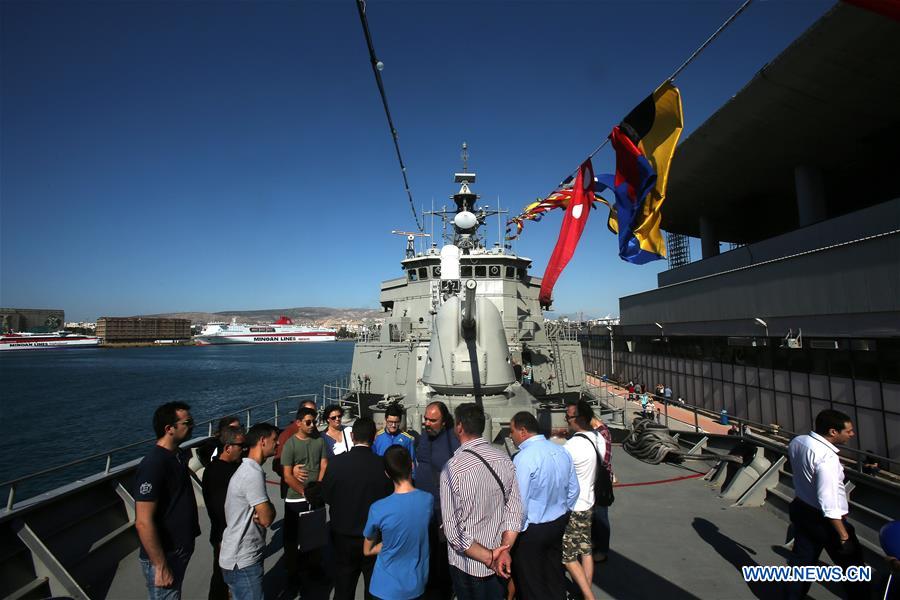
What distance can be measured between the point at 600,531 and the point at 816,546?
1591 mm

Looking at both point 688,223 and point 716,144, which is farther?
point 688,223

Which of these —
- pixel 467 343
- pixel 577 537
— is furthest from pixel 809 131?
pixel 577 537

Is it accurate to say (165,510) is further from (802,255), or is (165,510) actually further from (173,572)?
(802,255)

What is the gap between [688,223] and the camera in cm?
2564

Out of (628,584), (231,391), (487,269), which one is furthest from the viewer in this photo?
(231,391)

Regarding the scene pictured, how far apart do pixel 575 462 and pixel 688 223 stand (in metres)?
26.1

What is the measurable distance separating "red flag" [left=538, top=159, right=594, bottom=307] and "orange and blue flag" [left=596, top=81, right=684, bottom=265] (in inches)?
18.1

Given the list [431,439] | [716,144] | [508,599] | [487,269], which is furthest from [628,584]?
[716,144]

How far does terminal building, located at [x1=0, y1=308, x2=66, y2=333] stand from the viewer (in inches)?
5364

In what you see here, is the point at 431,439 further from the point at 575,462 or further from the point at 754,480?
the point at 754,480

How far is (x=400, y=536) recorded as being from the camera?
2529mm

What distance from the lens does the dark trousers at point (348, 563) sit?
3.09 meters

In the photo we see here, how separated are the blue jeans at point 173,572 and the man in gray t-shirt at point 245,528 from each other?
24 cm

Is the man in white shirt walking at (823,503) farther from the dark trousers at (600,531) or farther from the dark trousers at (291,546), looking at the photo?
the dark trousers at (291,546)
